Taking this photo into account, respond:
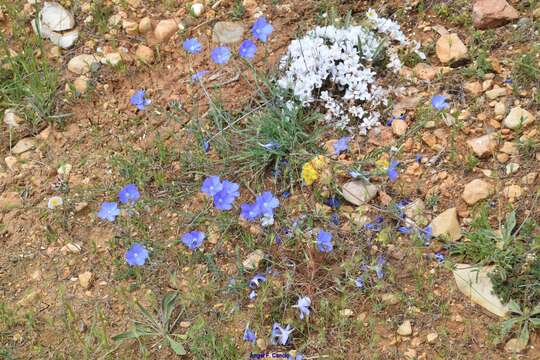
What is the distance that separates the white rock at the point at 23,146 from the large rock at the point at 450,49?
228 cm

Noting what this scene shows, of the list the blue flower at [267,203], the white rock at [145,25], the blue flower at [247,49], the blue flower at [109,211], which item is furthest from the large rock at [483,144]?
the white rock at [145,25]

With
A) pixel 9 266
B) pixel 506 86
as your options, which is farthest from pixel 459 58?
pixel 9 266

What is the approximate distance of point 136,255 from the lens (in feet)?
10.3

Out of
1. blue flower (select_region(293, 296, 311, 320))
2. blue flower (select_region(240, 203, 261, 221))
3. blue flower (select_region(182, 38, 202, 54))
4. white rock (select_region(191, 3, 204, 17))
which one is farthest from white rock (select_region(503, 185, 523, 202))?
white rock (select_region(191, 3, 204, 17))

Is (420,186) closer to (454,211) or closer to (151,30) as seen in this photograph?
(454,211)

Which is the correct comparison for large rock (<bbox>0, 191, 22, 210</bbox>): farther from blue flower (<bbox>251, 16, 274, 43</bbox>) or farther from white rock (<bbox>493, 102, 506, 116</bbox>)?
white rock (<bbox>493, 102, 506, 116</bbox>)

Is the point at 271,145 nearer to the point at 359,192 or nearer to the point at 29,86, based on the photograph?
the point at 359,192

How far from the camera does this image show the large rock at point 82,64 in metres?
4.06

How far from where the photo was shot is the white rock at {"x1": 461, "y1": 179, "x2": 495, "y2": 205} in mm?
3094

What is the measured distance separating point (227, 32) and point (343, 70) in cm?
85

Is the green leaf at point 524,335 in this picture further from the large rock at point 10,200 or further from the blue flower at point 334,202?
the large rock at point 10,200

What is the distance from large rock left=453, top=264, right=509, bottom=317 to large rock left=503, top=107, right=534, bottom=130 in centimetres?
78

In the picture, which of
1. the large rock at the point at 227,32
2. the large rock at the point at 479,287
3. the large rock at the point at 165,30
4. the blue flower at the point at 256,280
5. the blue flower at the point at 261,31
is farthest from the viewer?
the large rock at the point at 165,30

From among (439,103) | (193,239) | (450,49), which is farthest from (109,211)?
(450,49)
